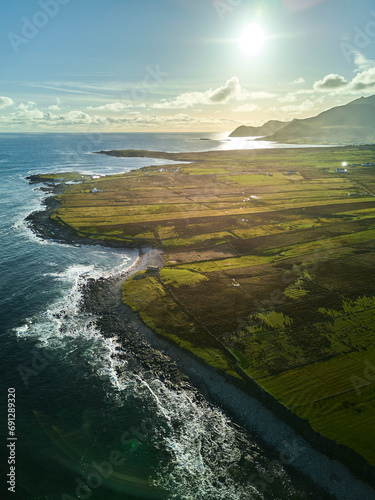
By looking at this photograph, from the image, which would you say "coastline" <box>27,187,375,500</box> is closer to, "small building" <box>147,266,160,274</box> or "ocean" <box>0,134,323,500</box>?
"ocean" <box>0,134,323,500</box>

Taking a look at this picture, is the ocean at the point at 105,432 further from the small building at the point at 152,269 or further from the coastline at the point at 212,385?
the small building at the point at 152,269

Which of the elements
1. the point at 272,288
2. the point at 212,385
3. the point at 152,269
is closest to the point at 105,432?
the point at 212,385

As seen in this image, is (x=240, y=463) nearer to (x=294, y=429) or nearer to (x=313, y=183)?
(x=294, y=429)

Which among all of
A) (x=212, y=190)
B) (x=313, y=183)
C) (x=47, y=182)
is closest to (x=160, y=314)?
(x=212, y=190)

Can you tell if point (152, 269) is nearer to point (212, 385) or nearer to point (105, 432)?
point (212, 385)

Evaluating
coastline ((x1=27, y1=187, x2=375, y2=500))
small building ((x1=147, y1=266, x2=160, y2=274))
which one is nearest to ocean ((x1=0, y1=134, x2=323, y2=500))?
coastline ((x1=27, y1=187, x2=375, y2=500))

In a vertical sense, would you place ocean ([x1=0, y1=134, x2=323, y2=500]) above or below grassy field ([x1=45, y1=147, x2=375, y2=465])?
below

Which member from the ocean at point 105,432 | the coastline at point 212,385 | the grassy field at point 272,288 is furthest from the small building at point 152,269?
the ocean at point 105,432
